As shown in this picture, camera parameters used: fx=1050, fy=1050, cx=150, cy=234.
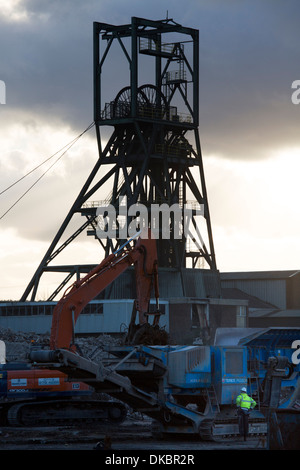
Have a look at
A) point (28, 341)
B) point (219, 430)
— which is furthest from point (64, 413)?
point (28, 341)

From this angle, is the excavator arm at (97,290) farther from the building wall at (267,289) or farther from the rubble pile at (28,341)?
the building wall at (267,289)

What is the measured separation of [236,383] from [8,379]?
9.50m

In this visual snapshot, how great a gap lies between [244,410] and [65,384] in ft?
30.2

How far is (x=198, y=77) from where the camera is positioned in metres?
82.4

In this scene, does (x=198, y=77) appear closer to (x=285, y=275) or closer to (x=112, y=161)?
(x=112, y=161)

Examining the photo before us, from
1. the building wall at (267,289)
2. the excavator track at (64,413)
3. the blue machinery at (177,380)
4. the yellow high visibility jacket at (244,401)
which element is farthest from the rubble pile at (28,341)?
the building wall at (267,289)

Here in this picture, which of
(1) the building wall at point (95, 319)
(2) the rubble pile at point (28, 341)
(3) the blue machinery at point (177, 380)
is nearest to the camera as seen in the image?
(3) the blue machinery at point (177, 380)

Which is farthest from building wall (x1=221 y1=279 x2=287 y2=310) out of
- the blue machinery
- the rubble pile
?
the blue machinery

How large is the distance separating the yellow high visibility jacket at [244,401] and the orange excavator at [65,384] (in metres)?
6.55

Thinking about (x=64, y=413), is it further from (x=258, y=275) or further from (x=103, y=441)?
(x=258, y=275)

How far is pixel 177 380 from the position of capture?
32.1 m

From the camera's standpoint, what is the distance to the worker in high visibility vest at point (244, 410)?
1240 inches

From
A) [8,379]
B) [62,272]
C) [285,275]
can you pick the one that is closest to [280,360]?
[8,379]

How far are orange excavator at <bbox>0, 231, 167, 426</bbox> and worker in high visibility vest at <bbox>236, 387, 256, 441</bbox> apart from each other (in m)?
6.60
